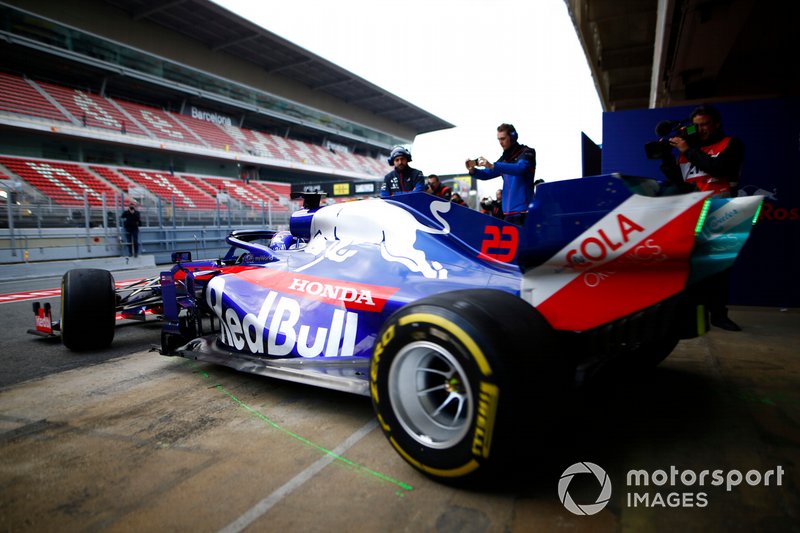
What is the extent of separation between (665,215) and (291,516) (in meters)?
1.78

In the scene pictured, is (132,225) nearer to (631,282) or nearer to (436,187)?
(436,187)

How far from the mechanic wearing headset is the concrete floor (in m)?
1.89

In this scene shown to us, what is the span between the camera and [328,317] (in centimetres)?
267

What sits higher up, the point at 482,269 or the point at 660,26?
the point at 660,26

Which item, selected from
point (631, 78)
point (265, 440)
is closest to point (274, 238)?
point (265, 440)

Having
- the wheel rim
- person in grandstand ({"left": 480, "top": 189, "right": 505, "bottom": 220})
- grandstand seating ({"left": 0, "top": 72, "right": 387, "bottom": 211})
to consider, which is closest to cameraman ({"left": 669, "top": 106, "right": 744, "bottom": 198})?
the wheel rim

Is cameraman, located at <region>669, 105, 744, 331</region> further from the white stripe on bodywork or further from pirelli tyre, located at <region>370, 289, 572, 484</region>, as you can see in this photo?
pirelli tyre, located at <region>370, 289, 572, 484</region>

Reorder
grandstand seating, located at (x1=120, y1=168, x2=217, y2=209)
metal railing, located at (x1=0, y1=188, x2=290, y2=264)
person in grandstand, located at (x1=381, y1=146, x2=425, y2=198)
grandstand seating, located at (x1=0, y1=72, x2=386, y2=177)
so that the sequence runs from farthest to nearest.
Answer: grandstand seating, located at (x1=120, y1=168, x2=217, y2=209)
grandstand seating, located at (x1=0, y1=72, x2=386, y2=177)
metal railing, located at (x1=0, y1=188, x2=290, y2=264)
person in grandstand, located at (x1=381, y1=146, x2=425, y2=198)

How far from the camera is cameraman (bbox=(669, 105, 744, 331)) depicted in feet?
12.0

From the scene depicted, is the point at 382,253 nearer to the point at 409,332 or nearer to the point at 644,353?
the point at 409,332

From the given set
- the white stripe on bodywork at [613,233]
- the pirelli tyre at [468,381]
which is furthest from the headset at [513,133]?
the pirelli tyre at [468,381]

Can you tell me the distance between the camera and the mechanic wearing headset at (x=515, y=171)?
13.2 feet

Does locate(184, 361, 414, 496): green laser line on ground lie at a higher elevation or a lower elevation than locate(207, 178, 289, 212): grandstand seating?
lower

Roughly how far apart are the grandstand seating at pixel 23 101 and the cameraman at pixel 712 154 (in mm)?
26386
